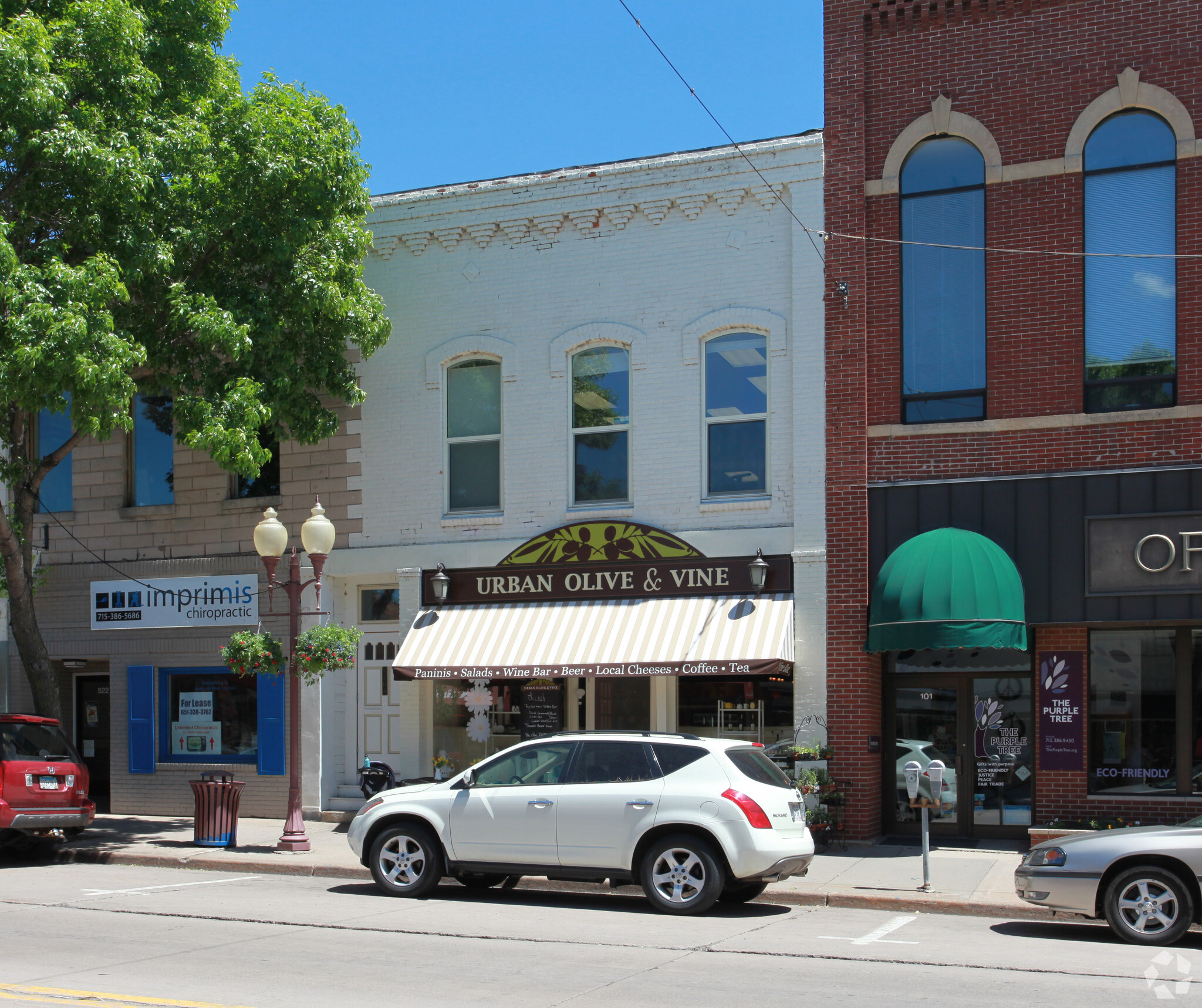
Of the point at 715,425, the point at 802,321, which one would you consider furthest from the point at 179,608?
the point at 802,321

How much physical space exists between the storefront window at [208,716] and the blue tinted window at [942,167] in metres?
11.5

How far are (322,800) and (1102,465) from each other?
11277mm

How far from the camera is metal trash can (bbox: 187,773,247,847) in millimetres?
15852

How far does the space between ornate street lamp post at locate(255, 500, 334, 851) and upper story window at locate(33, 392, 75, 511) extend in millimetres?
6320

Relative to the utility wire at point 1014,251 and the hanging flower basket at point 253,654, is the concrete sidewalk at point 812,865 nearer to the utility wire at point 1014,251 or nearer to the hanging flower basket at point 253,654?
the hanging flower basket at point 253,654

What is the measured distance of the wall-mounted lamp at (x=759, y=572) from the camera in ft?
52.4

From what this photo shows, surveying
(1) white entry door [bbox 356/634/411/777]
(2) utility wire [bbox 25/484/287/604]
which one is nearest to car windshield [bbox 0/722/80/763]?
(2) utility wire [bbox 25/484/287/604]

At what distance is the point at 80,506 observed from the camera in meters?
20.2

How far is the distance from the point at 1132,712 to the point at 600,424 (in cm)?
748

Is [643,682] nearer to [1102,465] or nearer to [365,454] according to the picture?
[365,454]

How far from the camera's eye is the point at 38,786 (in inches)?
594

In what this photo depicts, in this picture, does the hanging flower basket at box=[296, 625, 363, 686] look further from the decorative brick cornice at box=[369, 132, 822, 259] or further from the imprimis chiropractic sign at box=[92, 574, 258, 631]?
the decorative brick cornice at box=[369, 132, 822, 259]

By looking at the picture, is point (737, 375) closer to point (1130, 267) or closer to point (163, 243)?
point (1130, 267)

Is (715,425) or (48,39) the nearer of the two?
(48,39)
